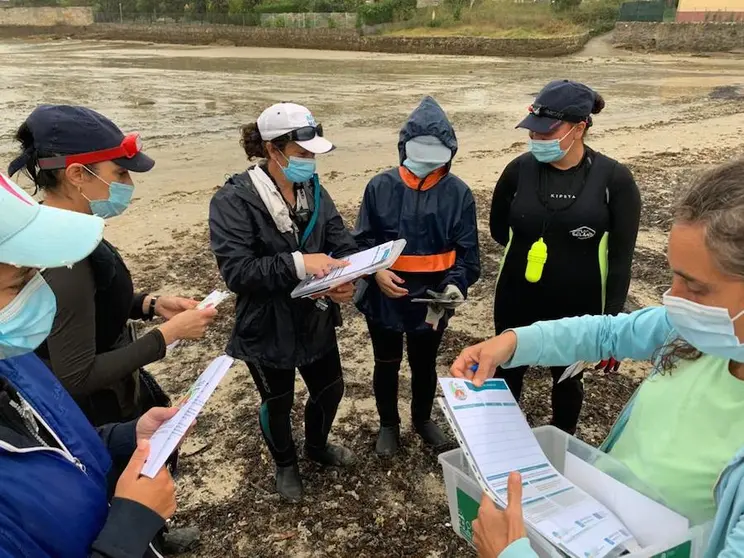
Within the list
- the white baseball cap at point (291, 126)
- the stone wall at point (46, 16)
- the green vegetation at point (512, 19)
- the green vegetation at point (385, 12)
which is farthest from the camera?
the stone wall at point (46, 16)

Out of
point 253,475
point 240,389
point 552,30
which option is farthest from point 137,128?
point 552,30

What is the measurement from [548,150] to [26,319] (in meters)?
2.59

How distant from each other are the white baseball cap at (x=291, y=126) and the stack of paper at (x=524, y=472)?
160cm

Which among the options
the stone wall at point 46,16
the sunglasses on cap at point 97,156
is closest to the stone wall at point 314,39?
the stone wall at point 46,16

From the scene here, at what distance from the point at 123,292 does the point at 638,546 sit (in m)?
2.05

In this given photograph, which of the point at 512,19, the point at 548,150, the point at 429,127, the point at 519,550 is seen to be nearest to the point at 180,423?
the point at 519,550

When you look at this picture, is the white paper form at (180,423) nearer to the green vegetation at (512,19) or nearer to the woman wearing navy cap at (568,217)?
the woman wearing navy cap at (568,217)

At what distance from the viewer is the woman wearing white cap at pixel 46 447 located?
134 cm

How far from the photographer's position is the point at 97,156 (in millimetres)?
2459

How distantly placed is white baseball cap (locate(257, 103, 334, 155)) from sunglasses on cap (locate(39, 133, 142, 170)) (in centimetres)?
62

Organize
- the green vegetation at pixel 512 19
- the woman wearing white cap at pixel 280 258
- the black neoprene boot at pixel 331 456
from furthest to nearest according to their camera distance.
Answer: the green vegetation at pixel 512 19, the black neoprene boot at pixel 331 456, the woman wearing white cap at pixel 280 258

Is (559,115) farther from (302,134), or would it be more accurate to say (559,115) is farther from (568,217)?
(302,134)

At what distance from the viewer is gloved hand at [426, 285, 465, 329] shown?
3.21 meters

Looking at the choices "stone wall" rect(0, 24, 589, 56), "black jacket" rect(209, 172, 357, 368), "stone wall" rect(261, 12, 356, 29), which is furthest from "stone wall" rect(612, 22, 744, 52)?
"black jacket" rect(209, 172, 357, 368)
